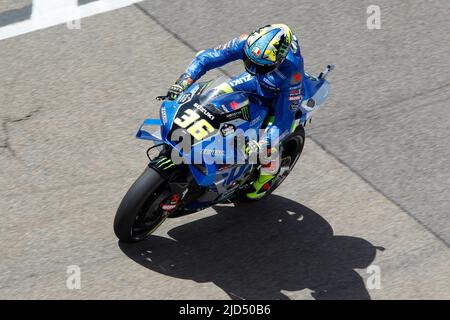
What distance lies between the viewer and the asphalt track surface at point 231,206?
8.22 metres

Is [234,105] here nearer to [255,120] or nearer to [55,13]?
[255,120]

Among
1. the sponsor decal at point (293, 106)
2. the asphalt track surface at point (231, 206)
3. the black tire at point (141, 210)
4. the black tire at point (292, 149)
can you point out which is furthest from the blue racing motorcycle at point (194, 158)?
the asphalt track surface at point (231, 206)

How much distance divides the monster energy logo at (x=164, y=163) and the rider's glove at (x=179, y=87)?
0.57 m

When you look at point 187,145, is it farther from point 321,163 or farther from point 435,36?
point 435,36

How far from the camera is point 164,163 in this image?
7.81 meters

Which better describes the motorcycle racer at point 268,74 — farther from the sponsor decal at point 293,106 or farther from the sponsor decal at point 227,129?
the sponsor decal at point 227,129

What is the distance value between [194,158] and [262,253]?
4.38 ft

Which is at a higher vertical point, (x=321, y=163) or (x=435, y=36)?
(x=435, y=36)

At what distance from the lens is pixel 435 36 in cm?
1160

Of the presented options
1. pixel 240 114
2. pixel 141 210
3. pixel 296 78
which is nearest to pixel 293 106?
pixel 296 78
